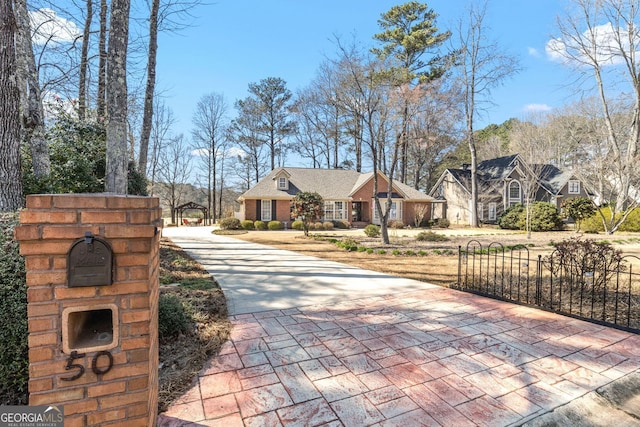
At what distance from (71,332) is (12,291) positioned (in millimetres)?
1212

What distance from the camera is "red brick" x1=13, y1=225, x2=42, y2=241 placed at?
1.41 meters

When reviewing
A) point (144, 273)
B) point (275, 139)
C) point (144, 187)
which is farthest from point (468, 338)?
point (275, 139)

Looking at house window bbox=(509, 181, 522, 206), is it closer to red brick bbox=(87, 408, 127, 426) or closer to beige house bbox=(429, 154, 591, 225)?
beige house bbox=(429, 154, 591, 225)

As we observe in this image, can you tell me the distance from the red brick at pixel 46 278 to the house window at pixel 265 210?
2134cm

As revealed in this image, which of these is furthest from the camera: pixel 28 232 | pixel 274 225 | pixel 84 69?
pixel 274 225

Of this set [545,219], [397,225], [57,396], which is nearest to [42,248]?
[57,396]

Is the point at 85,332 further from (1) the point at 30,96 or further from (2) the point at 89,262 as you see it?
(1) the point at 30,96

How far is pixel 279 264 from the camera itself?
8.23 meters

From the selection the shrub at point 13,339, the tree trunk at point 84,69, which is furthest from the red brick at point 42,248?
the tree trunk at point 84,69

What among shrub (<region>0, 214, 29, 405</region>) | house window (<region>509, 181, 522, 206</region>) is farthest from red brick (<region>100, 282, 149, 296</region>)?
house window (<region>509, 181, 522, 206</region>)

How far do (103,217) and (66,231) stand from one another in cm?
16

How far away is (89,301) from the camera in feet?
5.09

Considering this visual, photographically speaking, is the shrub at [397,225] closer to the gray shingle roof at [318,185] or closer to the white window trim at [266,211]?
the gray shingle roof at [318,185]

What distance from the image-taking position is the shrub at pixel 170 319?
336cm
